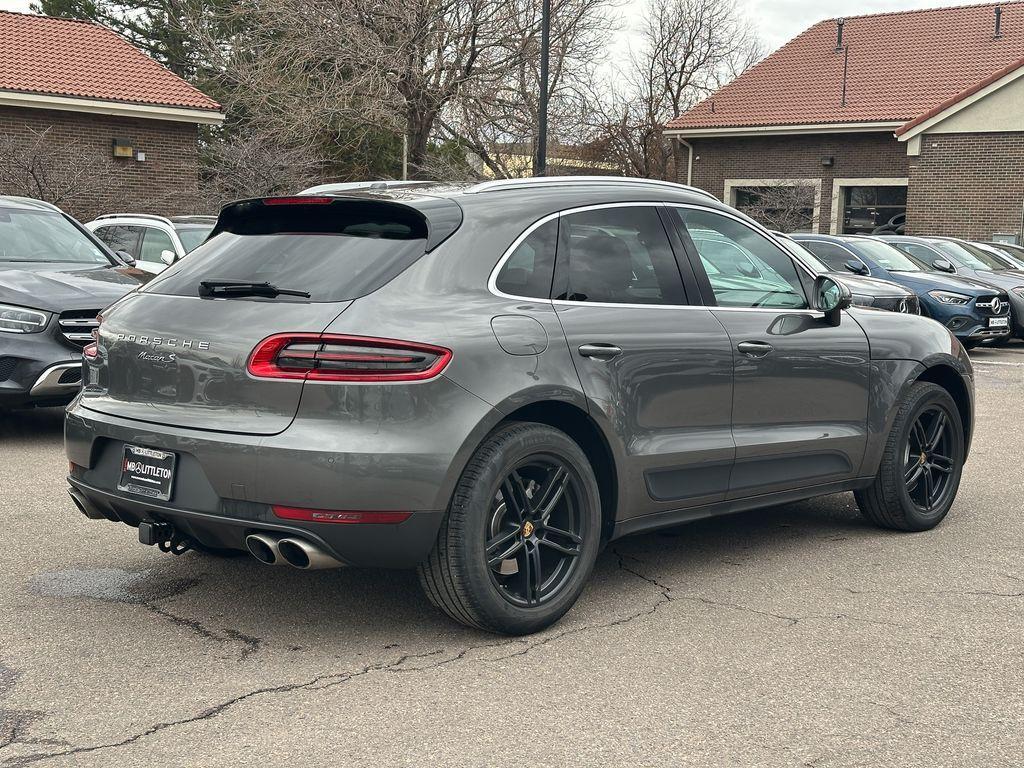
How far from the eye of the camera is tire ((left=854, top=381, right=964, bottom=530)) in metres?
6.13

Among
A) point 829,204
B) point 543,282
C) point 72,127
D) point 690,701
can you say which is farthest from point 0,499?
point 829,204

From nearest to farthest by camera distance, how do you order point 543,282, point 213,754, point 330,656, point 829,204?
point 213,754 → point 330,656 → point 543,282 → point 829,204

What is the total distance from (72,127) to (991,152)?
21.2 meters

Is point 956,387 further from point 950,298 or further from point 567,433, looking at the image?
point 950,298

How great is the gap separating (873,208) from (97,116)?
20.1 m

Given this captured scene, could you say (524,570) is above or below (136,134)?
below

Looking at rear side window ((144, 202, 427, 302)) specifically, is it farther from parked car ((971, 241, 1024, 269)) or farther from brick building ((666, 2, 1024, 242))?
brick building ((666, 2, 1024, 242))

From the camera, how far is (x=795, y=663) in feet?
14.0

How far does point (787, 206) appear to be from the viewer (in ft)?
109

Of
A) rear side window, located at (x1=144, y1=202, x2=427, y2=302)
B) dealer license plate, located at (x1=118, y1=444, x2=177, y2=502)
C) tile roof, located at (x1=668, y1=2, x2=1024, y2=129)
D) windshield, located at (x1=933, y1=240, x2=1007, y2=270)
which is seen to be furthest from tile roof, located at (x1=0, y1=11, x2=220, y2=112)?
dealer license plate, located at (x1=118, y1=444, x2=177, y2=502)

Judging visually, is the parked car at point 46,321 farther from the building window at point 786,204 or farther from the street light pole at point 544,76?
the building window at point 786,204

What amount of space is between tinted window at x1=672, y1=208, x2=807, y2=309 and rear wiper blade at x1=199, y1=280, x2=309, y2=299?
1.85 metres

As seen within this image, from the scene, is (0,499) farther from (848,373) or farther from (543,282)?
(848,373)

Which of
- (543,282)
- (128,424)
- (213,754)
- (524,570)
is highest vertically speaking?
(543,282)
